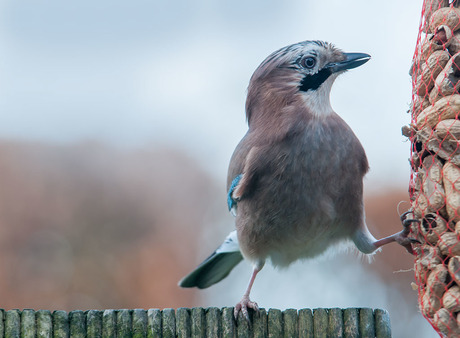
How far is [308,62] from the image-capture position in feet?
10.5

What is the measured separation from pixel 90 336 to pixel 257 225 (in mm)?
1061

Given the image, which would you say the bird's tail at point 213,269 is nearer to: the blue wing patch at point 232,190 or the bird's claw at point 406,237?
the blue wing patch at point 232,190

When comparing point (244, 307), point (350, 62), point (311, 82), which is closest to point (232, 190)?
point (311, 82)

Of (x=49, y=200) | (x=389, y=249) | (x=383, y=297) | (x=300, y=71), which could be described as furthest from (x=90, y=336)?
(x=49, y=200)

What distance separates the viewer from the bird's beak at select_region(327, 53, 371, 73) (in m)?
3.12

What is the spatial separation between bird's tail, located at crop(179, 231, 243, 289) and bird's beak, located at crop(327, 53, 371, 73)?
0.94 m

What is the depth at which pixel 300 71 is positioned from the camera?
322 cm

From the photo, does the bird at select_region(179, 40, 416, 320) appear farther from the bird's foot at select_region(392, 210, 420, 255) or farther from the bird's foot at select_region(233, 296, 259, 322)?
the bird's foot at select_region(233, 296, 259, 322)

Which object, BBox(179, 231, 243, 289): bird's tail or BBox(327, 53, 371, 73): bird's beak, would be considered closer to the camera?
BBox(327, 53, 371, 73): bird's beak

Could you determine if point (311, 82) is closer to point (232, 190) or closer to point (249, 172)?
point (249, 172)

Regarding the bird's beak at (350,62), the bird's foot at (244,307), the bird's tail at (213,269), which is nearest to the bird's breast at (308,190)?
the bird's beak at (350,62)

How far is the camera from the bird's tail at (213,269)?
11.5 feet

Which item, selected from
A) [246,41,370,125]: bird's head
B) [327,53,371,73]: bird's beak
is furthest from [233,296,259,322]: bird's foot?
[327,53,371,73]: bird's beak

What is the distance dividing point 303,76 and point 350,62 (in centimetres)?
22
